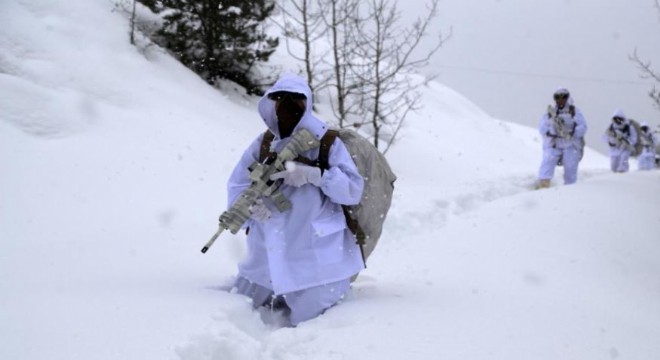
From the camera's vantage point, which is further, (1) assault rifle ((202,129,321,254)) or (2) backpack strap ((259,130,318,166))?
(2) backpack strap ((259,130,318,166))

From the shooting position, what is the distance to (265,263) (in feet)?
11.4

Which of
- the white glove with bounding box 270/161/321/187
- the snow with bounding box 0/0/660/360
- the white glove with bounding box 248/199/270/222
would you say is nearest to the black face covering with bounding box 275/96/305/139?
the white glove with bounding box 270/161/321/187

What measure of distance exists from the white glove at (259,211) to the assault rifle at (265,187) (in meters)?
0.02

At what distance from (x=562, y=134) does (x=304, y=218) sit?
6.73m

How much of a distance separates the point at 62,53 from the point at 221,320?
6.68 metres

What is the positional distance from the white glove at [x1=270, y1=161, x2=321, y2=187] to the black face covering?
0.98 feet

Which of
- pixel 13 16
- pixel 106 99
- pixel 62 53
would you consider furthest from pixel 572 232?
pixel 13 16

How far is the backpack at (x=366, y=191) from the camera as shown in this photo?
11.2ft

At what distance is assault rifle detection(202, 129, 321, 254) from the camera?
3.15 metres

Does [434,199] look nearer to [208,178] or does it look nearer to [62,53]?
[208,178]

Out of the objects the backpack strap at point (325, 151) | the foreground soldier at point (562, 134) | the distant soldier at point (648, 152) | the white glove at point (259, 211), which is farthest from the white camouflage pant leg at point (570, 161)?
the white glove at point (259, 211)

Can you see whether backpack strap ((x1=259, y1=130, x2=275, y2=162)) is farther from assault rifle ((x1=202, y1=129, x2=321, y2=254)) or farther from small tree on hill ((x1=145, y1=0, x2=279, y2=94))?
small tree on hill ((x1=145, y1=0, x2=279, y2=94))

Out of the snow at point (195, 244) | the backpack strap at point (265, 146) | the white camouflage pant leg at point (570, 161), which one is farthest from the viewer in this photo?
the white camouflage pant leg at point (570, 161)

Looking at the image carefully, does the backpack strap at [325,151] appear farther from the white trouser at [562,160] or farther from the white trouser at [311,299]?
the white trouser at [562,160]
